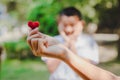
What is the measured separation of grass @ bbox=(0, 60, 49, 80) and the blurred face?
0.25 m

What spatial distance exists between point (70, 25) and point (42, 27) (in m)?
0.17

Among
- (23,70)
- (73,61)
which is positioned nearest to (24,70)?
(23,70)

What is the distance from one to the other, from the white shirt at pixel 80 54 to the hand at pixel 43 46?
0.91 m

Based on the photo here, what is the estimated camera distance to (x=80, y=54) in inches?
67.8

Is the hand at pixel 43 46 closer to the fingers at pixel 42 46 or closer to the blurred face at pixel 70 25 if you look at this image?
the fingers at pixel 42 46

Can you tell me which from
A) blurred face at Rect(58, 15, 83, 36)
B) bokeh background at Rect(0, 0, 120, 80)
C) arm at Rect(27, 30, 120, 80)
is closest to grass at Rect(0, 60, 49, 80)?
bokeh background at Rect(0, 0, 120, 80)

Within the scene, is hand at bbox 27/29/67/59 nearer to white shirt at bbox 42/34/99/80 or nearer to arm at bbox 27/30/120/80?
arm at bbox 27/30/120/80

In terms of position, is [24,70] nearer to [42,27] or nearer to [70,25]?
[42,27]

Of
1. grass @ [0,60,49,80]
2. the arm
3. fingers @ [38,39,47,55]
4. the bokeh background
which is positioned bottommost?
grass @ [0,60,49,80]

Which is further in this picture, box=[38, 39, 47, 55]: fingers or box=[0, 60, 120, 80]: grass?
box=[0, 60, 120, 80]: grass

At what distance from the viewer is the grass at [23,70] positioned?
1.76 meters

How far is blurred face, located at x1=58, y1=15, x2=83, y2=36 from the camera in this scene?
5.50ft

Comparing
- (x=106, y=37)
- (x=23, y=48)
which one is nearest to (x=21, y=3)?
(x=23, y=48)

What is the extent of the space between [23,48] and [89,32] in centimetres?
39
